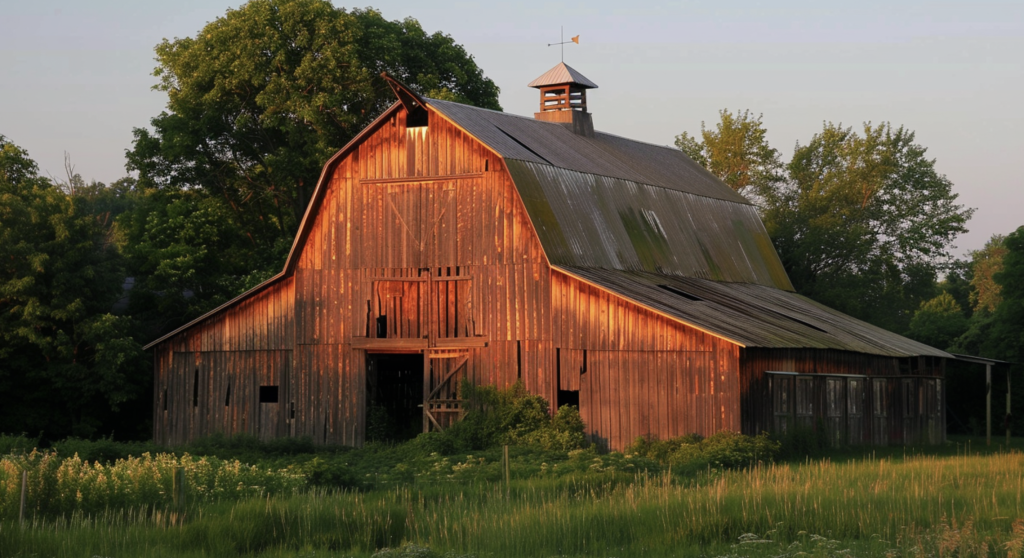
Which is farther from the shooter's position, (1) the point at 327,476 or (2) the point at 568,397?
(2) the point at 568,397

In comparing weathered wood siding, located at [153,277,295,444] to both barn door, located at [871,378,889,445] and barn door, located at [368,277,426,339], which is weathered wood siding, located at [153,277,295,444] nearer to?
barn door, located at [368,277,426,339]

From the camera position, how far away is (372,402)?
1201 inches

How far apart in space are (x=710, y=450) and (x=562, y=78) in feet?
61.3

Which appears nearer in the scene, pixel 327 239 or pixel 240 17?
pixel 327 239

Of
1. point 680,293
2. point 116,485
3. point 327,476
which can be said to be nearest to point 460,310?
point 680,293

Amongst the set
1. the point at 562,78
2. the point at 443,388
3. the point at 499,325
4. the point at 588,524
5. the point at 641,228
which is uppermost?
the point at 562,78

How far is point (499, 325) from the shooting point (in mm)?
28875

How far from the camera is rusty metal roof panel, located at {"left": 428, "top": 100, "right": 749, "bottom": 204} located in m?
30.7

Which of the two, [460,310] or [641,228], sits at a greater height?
[641,228]

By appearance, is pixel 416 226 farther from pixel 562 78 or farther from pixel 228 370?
pixel 562 78

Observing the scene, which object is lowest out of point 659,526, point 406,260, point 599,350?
point 659,526

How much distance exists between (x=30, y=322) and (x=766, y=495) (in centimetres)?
2327

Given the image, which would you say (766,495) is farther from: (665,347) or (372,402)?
(372,402)

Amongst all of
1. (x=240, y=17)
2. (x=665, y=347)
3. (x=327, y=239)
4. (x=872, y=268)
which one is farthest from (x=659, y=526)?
(x=872, y=268)
